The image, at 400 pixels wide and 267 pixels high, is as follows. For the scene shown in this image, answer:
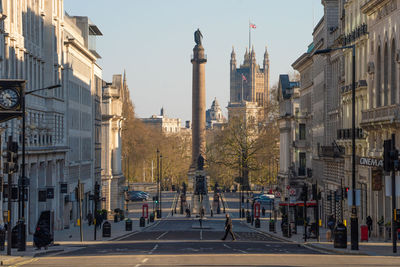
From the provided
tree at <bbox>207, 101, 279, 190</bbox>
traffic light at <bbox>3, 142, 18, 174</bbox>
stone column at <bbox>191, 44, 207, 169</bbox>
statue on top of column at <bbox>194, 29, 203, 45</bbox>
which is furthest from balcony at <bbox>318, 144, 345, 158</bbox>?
statue on top of column at <bbox>194, 29, 203, 45</bbox>

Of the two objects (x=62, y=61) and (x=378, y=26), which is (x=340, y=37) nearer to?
(x=378, y=26)

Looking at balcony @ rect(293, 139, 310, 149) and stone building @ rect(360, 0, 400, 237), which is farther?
balcony @ rect(293, 139, 310, 149)

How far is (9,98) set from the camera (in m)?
39.3

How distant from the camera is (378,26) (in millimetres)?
59875

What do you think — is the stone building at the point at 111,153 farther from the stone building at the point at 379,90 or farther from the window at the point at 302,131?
the stone building at the point at 379,90

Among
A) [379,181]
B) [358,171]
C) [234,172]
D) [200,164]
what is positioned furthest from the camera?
[234,172]

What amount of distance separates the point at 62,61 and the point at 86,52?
17.5 meters

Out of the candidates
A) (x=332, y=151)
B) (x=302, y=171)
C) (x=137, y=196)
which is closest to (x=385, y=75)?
(x=332, y=151)

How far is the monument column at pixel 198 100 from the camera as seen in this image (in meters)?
164

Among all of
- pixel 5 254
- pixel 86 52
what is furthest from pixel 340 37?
pixel 5 254

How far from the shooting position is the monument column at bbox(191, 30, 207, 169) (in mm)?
163625

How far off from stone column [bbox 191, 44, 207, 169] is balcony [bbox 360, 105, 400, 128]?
334ft

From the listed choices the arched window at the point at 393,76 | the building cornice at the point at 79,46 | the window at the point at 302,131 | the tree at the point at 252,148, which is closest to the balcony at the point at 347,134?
the arched window at the point at 393,76

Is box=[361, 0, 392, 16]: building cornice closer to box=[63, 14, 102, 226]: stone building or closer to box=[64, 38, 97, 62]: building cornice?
box=[63, 14, 102, 226]: stone building
